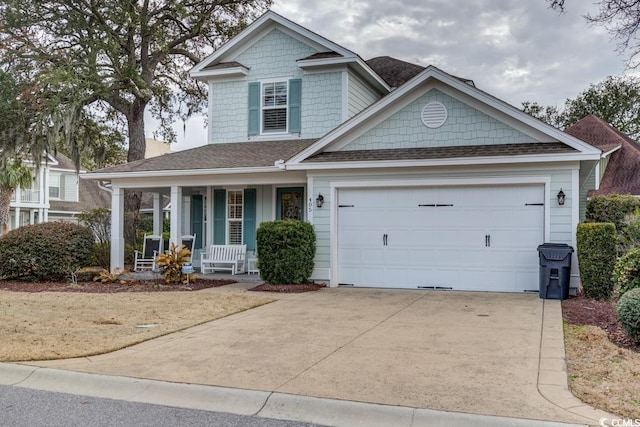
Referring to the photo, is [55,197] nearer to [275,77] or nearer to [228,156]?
[275,77]

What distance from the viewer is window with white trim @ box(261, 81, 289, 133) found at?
15.3 m

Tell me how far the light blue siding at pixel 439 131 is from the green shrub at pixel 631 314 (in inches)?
208

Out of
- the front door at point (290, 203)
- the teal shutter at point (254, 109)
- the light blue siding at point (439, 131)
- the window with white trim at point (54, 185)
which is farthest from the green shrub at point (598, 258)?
the window with white trim at point (54, 185)

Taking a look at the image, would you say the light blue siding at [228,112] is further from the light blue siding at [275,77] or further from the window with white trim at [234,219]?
the window with white trim at [234,219]

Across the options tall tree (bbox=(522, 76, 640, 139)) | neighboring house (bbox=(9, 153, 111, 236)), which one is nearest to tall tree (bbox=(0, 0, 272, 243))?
neighboring house (bbox=(9, 153, 111, 236))

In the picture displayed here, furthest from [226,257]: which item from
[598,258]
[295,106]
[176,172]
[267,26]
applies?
[598,258]

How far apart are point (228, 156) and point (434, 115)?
5574 mm

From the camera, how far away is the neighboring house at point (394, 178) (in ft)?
35.6

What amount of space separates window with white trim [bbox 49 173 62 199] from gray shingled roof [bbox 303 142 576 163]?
84.6 feet

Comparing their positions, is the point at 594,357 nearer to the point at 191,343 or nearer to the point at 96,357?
the point at 191,343

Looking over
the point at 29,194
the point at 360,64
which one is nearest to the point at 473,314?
the point at 360,64

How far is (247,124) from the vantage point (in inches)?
617

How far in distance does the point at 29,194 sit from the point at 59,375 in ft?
92.9

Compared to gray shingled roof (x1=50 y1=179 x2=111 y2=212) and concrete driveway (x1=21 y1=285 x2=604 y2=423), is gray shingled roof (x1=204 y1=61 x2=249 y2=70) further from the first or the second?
gray shingled roof (x1=50 y1=179 x2=111 y2=212)
